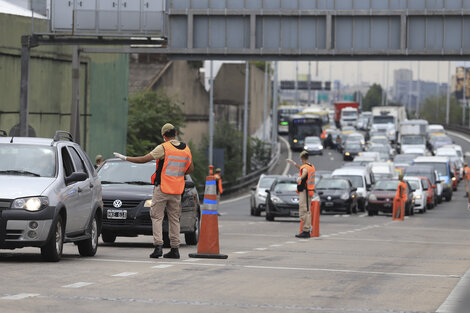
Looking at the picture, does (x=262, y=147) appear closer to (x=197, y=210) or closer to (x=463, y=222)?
(x=463, y=222)

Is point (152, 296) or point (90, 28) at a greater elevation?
point (90, 28)

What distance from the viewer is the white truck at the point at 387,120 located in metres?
112

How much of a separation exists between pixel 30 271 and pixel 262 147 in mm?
71931

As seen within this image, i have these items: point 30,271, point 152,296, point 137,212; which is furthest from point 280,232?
point 152,296

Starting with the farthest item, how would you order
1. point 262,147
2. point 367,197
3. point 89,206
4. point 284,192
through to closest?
point 262,147 < point 367,197 < point 284,192 < point 89,206

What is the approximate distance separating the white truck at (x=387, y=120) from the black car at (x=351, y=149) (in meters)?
14.0

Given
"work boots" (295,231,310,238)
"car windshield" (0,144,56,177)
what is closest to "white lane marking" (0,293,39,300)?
"car windshield" (0,144,56,177)

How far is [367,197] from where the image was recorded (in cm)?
4938

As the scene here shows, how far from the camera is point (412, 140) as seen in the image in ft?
321

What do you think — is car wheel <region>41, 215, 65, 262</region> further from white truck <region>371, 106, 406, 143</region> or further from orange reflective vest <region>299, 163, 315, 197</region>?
white truck <region>371, 106, 406, 143</region>

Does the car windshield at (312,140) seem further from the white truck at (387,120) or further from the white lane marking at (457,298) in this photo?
the white lane marking at (457,298)

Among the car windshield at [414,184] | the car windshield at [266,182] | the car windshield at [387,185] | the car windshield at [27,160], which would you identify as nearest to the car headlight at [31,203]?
the car windshield at [27,160]

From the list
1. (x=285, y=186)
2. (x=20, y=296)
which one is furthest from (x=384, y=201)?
(x=20, y=296)

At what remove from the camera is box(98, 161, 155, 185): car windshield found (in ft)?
65.9
